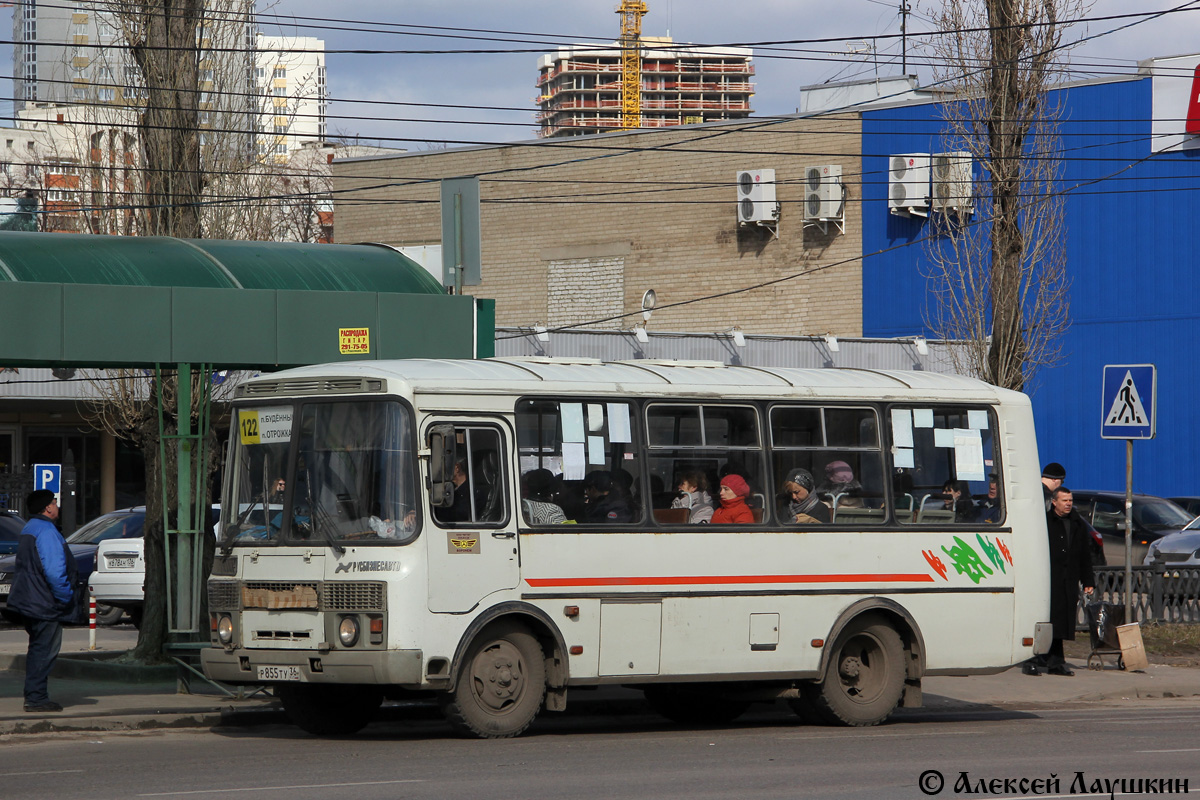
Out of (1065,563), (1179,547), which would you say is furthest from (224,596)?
(1179,547)

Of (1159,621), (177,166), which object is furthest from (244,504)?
(1159,621)

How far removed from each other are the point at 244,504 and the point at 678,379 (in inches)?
130

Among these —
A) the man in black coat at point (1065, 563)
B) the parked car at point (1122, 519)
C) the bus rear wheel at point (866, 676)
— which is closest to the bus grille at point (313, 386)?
the bus rear wheel at point (866, 676)

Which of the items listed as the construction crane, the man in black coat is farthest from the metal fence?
the construction crane

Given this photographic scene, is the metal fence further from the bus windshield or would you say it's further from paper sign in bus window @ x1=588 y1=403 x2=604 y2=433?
the bus windshield

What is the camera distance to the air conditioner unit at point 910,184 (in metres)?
39.5

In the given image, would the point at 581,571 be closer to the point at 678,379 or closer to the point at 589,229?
the point at 678,379

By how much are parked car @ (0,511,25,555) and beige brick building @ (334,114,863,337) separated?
21.1 m

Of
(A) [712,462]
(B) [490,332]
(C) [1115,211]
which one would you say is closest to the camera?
(A) [712,462]

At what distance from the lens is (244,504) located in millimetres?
11453

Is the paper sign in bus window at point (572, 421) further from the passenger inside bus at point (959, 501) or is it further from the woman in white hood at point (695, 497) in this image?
the passenger inside bus at point (959, 501)

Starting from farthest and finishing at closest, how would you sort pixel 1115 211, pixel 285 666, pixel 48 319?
1. pixel 1115 211
2. pixel 48 319
3. pixel 285 666

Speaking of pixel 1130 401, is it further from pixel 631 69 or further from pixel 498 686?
pixel 631 69

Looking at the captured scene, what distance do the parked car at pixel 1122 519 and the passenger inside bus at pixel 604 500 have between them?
17.6 meters
